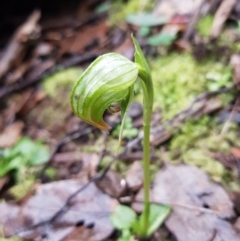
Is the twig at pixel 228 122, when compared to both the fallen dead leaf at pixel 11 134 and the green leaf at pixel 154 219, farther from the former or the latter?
the fallen dead leaf at pixel 11 134

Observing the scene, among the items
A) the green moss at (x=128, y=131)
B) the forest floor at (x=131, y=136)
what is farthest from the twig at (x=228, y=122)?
the green moss at (x=128, y=131)

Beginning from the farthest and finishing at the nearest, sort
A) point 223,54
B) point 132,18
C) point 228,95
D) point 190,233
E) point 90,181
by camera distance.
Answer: point 132,18
point 223,54
point 228,95
point 90,181
point 190,233

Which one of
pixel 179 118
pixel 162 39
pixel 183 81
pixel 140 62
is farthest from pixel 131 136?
pixel 140 62

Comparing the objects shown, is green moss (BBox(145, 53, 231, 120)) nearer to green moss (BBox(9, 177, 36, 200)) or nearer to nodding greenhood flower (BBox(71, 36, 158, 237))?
green moss (BBox(9, 177, 36, 200))

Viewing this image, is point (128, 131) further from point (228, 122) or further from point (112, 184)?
point (228, 122)

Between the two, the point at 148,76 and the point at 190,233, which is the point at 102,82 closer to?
the point at 148,76

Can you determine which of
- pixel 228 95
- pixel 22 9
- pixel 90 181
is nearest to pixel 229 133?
pixel 228 95
